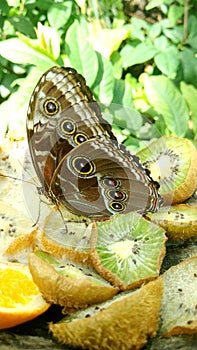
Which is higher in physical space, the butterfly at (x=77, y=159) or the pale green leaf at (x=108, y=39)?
the butterfly at (x=77, y=159)

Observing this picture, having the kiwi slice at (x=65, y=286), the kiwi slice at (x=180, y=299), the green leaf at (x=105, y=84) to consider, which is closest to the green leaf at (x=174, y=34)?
the green leaf at (x=105, y=84)

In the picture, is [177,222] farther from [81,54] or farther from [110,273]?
[81,54]

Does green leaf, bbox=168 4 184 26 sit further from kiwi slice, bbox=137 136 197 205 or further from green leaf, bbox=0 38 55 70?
kiwi slice, bbox=137 136 197 205

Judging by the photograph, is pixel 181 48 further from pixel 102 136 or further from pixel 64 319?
pixel 64 319

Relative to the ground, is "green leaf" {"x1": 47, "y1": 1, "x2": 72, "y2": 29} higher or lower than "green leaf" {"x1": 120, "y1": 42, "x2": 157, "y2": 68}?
higher

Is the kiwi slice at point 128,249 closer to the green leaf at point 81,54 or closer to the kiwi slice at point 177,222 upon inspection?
the kiwi slice at point 177,222

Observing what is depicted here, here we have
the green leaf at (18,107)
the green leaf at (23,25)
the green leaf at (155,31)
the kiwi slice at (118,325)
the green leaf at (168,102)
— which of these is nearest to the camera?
the kiwi slice at (118,325)

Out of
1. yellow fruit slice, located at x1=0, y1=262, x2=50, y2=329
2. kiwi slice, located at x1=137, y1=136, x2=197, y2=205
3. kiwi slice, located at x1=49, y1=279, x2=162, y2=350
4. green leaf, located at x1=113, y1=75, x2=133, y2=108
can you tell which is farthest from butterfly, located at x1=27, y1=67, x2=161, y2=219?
green leaf, located at x1=113, y1=75, x2=133, y2=108

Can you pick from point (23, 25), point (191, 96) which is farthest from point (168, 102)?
point (23, 25)
